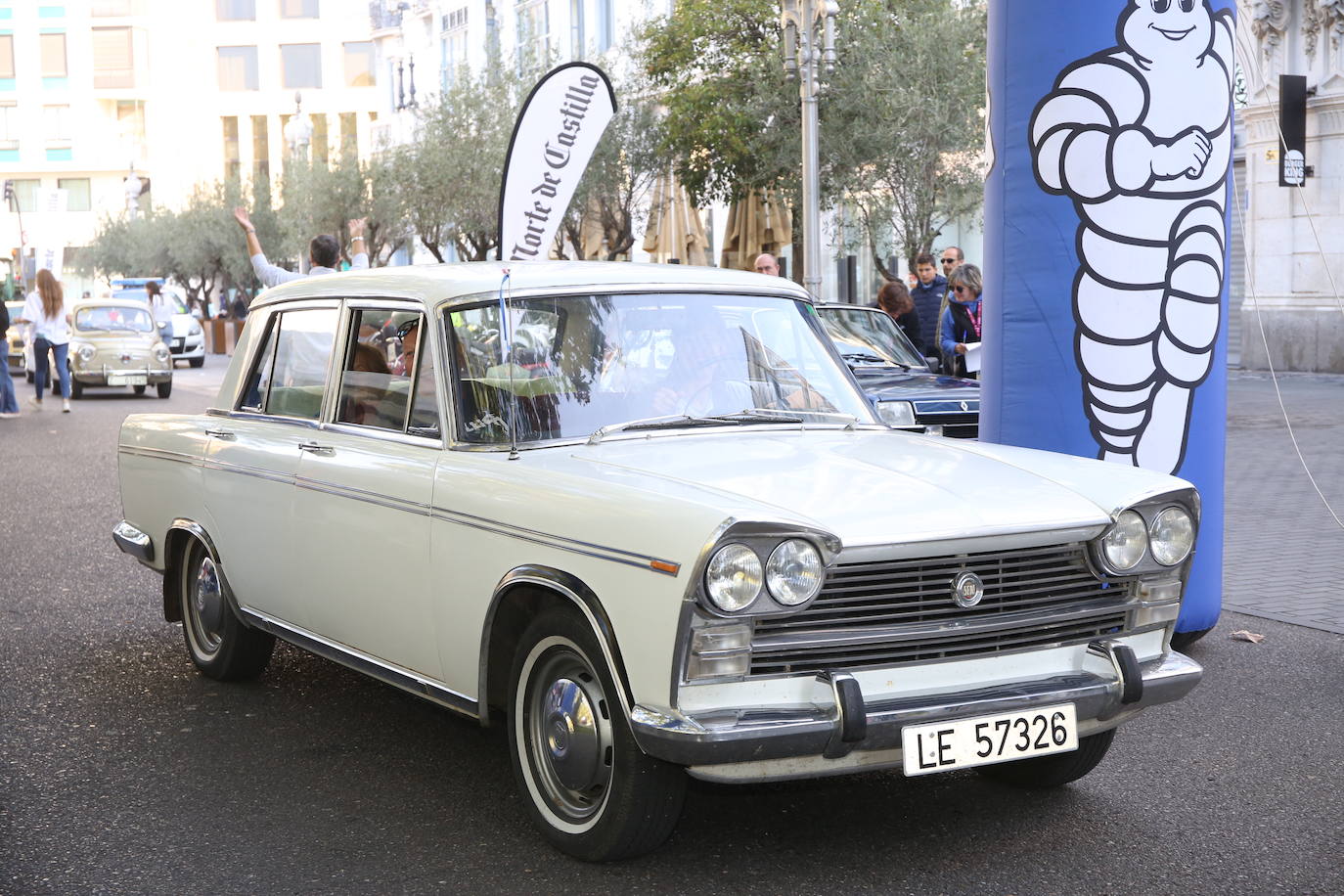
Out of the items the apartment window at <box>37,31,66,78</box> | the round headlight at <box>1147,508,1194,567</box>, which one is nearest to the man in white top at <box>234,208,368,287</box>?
the round headlight at <box>1147,508,1194,567</box>

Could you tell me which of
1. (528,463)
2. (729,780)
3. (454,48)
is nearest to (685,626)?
(729,780)

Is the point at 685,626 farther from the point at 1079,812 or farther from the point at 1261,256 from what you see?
the point at 1261,256

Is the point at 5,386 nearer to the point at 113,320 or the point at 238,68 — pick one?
the point at 113,320

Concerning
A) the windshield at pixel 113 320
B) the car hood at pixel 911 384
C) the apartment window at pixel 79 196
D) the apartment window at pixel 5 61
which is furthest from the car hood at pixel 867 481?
the apartment window at pixel 5 61

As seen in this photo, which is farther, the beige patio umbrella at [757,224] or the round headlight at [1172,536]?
the beige patio umbrella at [757,224]

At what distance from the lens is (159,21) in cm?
9094

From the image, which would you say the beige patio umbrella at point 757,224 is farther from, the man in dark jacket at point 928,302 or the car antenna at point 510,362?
the car antenna at point 510,362

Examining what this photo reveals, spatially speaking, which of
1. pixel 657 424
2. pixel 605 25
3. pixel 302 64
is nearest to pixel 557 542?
pixel 657 424

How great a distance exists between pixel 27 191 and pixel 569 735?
96845 mm

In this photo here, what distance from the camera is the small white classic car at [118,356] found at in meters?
26.8

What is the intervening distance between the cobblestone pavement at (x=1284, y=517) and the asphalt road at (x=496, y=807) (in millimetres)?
1199

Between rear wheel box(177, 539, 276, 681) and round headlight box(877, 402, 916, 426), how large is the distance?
2.52 meters

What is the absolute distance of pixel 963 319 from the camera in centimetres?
1244

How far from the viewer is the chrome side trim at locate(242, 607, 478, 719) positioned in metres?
4.84
